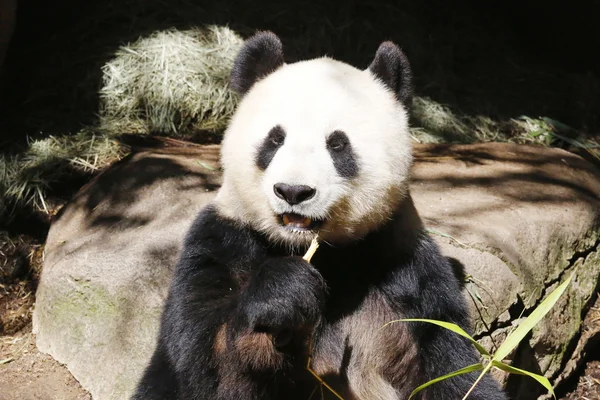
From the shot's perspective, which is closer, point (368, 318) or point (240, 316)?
point (240, 316)

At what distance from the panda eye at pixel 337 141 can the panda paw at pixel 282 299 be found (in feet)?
1.74

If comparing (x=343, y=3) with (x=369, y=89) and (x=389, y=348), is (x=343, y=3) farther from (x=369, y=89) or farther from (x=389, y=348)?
(x=389, y=348)

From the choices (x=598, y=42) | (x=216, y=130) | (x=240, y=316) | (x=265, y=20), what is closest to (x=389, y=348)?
(x=240, y=316)

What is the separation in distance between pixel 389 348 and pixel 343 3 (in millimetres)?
5177

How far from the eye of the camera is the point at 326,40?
759 cm

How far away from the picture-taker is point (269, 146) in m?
3.36

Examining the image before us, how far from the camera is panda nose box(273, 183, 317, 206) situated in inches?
120

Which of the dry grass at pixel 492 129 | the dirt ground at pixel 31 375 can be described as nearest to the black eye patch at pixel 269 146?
the dirt ground at pixel 31 375

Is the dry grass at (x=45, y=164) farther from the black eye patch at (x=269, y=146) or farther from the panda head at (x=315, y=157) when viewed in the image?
the black eye patch at (x=269, y=146)

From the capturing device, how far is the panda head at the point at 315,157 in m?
3.19

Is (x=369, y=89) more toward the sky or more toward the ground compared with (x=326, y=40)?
more toward the sky

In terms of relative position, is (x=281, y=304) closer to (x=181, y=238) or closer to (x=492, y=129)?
(x=181, y=238)

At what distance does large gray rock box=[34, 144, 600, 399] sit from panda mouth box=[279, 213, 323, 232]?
1698 mm

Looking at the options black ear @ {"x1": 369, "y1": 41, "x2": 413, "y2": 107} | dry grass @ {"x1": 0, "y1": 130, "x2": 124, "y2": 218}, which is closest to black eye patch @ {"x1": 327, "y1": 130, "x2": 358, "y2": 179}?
black ear @ {"x1": 369, "y1": 41, "x2": 413, "y2": 107}
